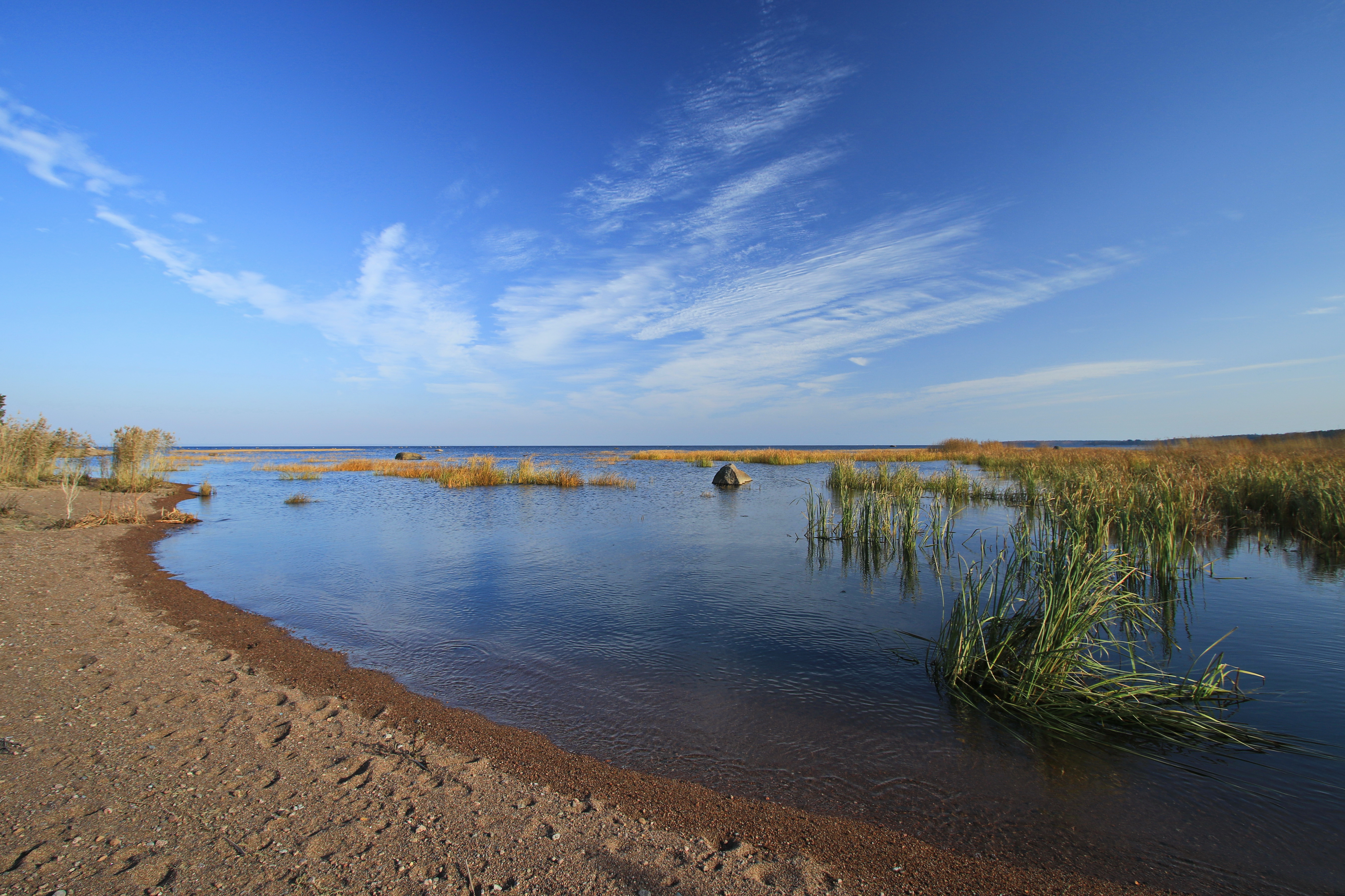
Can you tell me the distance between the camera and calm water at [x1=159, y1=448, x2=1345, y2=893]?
4.03 m

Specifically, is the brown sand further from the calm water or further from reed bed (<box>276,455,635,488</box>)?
reed bed (<box>276,455,635,488</box>)

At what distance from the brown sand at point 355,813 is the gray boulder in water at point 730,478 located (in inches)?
971

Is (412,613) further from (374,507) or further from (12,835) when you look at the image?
(374,507)

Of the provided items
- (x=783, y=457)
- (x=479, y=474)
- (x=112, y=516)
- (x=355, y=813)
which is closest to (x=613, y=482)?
(x=479, y=474)

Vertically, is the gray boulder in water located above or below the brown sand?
above

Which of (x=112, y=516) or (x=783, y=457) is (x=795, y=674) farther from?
Answer: (x=783, y=457)

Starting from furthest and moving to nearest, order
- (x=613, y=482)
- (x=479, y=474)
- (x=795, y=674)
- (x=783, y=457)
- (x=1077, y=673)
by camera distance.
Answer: (x=783, y=457) → (x=479, y=474) → (x=613, y=482) → (x=795, y=674) → (x=1077, y=673)

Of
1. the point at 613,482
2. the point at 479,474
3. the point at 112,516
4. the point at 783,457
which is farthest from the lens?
the point at 783,457

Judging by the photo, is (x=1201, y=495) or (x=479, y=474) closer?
(x=1201, y=495)

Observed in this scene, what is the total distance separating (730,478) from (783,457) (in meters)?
24.3

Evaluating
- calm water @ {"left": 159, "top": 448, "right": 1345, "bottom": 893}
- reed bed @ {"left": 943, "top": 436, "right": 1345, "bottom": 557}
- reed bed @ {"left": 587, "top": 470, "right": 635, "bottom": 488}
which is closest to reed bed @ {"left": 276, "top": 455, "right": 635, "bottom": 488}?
reed bed @ {"left": 587, "top": 470, "right": 635, "bottom": 488}

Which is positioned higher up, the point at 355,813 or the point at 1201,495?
the point at 1201,495

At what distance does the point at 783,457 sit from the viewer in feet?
175

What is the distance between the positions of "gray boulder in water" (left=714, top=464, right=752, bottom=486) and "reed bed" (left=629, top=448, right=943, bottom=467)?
1720 cm
